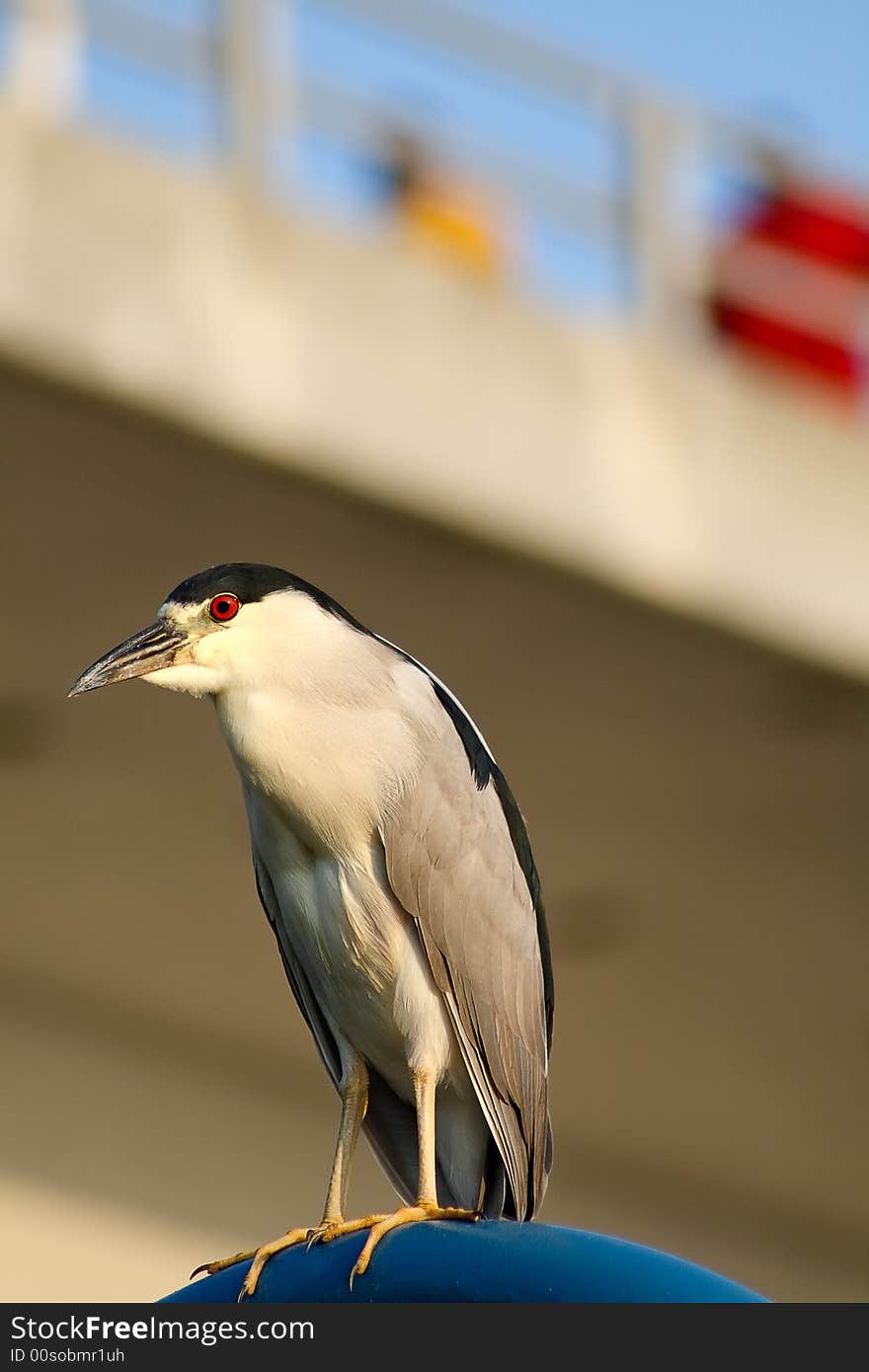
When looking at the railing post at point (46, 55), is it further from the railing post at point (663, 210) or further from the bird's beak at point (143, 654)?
the bird's beak at point (143, 654)

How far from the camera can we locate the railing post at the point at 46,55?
4.49 metres

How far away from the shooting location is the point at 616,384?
16.0ft

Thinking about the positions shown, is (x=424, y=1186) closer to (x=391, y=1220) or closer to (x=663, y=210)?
(x=391, y=1220)

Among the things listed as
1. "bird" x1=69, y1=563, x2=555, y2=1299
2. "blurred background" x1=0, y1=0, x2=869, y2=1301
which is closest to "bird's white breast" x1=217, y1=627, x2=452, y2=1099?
"bird" x1=69, y1=563, x2=555, y2=1299

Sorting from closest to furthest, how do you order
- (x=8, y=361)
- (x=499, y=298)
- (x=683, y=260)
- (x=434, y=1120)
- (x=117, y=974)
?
(x=434, y=1120), (x=8, y=361), (x=499, y=298), (x=683, y=260), (x=117, y=974)

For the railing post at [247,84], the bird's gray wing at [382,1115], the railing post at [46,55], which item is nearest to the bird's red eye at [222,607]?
the bird's gray wing at [382,1115]

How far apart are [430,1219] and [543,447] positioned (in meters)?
2.96

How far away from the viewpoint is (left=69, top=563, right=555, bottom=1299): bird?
2.08 m

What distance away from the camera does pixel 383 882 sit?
2217mm

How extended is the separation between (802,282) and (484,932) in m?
3.30

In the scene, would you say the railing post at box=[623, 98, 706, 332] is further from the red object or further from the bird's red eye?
the bird's red eye

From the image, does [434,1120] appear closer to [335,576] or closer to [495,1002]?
A: [495,1002]

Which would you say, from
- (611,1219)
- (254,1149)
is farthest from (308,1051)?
(611,1219)

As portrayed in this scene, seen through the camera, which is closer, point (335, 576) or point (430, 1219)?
point (430, 1219)
